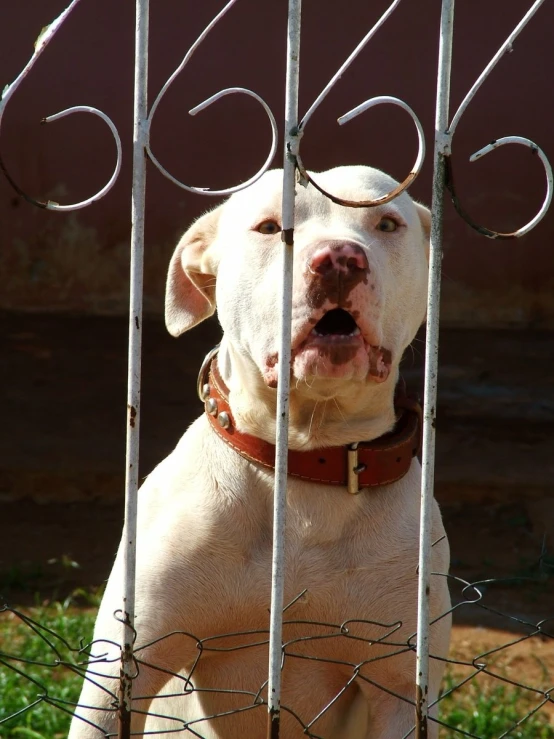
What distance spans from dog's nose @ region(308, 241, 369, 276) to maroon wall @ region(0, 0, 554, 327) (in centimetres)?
507

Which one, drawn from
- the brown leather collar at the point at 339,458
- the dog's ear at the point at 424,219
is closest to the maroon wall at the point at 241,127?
the dog's ear at the point at 424,219

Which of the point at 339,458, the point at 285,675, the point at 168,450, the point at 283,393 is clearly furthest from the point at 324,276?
the point at 168,450

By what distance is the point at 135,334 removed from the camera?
176cm

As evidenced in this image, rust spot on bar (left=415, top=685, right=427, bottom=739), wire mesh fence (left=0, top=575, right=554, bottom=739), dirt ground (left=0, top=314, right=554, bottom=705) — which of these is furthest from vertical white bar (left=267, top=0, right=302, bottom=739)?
dirt ground (left=0, top=314, right=554, bottom=705)

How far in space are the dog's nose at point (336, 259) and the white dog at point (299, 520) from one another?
8 centimetres

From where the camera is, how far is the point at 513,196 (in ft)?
23.8

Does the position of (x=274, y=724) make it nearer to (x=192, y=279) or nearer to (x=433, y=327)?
(x=433, y=327)

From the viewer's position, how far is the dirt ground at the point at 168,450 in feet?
14.3

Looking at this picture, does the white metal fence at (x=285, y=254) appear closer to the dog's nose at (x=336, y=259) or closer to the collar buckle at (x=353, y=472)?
the dog's nose at (x=336, y=259)

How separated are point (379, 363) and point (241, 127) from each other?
535 centimetres

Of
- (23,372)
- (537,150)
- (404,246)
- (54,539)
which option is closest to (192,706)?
(404,246)

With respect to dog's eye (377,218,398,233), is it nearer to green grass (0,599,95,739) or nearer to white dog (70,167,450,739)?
white dog (70,167,450,739)

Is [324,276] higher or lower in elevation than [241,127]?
higher

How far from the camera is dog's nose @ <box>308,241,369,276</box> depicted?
81.5 inches
